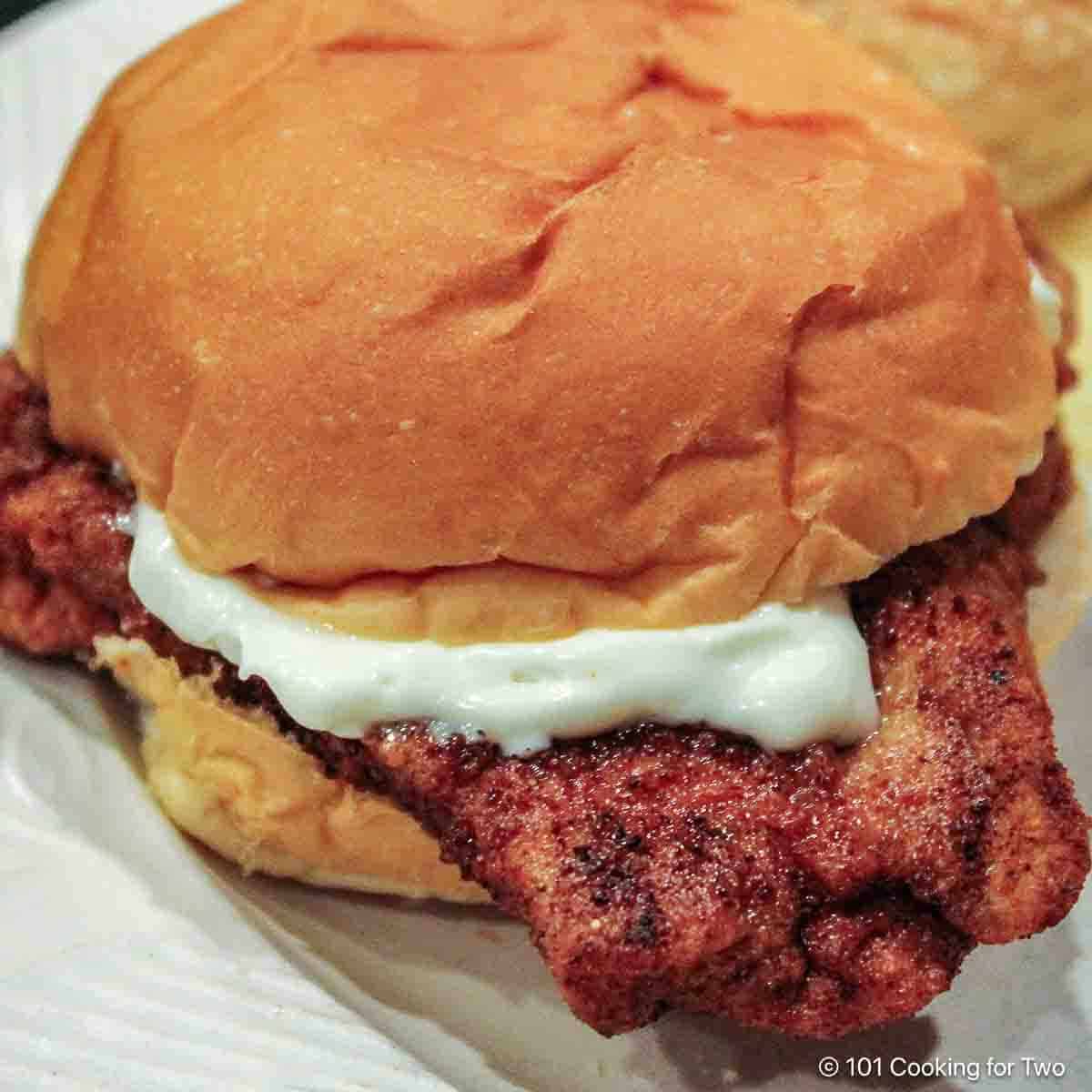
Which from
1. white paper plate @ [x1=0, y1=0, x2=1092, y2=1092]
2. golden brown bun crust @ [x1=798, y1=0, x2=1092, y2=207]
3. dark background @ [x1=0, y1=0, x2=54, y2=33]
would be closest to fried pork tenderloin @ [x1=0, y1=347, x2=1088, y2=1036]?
white paper plate @ [x1=0, y1=0, x2=1092, y2=1092]

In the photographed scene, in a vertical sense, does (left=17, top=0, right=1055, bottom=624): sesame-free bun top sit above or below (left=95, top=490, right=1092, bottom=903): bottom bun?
above

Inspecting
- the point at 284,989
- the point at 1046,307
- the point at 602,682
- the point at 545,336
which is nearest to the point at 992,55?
the point at 1046,307

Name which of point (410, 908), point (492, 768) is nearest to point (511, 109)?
point (492, 768)

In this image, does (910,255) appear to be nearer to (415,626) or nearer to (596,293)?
(596,293)

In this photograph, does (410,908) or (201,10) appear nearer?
(410,908)

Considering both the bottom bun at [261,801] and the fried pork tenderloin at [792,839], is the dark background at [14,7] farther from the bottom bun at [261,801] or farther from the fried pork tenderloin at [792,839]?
the fried pork tenderloin at [792,839]

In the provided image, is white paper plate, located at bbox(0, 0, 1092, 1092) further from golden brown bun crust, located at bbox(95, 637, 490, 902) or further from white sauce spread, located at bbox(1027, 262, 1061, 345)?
white sauce spread, located at bbox(1027, 262, 1061, 345)
